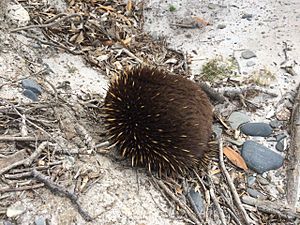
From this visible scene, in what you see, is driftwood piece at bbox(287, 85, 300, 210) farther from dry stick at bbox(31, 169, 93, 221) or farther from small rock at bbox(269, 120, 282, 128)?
dry stick at bbox(31, 169, 93, 221)

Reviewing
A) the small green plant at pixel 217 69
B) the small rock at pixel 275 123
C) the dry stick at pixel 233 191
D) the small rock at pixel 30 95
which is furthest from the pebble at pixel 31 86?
the small rock at pixel 275 123

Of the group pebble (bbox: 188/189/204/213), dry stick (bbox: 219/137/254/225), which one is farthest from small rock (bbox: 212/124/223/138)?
pebble (bbox: 188/189/204/213)

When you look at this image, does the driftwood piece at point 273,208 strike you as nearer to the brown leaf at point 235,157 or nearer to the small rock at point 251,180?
the small rock at point 251,180

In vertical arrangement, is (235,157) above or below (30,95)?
below

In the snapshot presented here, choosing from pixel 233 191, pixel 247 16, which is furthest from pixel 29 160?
pixel 247 16

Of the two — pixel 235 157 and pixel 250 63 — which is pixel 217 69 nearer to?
pixel 250 63
